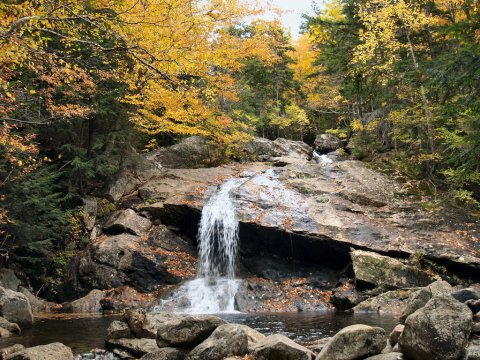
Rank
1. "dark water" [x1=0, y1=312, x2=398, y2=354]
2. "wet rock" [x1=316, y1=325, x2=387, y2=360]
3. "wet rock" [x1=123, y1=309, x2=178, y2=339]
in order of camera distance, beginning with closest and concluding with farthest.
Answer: "wet rock" [x1=316, y1=325, x2=387, y2=360] → "wet rock" [x1=123, y1=309, x2=178, y2=339] → "dark water" [x1=0, y1=312, x2=398, y2=354]

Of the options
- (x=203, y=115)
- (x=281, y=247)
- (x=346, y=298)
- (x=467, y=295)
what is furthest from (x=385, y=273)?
(x=203, y=115)

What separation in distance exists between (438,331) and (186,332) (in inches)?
154

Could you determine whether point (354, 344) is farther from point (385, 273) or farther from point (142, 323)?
point (385, 273)

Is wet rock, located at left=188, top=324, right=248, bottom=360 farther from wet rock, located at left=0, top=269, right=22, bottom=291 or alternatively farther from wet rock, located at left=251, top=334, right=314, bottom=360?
wet rock, located at left=0, top=269, right=22, bottom=291

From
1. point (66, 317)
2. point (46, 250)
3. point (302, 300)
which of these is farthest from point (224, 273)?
point (46, 250)

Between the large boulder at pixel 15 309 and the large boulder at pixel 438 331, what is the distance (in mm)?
9160

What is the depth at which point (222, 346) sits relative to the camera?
595 centimetres

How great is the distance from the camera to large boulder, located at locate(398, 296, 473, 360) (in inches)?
195

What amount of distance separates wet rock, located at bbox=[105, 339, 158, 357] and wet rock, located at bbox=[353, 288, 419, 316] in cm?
628

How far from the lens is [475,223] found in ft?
42.7

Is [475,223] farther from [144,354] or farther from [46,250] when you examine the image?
[46,250]

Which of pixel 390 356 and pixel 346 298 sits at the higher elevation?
pixel 390 356

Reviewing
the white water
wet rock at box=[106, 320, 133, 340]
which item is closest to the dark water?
wet rock at box=[106, 320, 133, 340]

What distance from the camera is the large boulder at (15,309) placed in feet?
31.9
